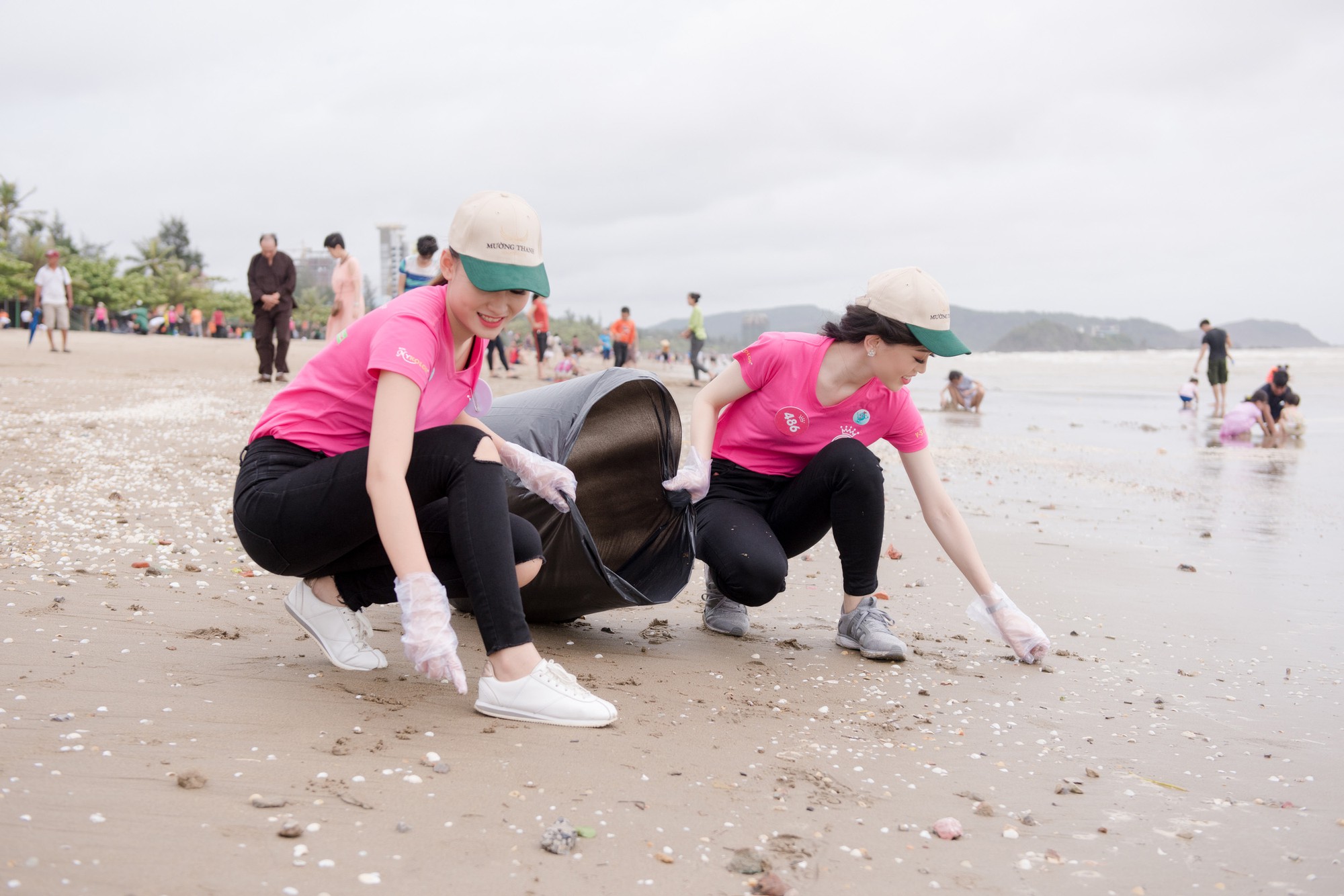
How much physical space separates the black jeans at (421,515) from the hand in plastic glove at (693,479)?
82cm

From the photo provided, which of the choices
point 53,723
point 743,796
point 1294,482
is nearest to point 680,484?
point 743,796

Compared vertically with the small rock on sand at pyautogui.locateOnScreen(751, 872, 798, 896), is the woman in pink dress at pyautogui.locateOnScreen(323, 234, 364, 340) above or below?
above

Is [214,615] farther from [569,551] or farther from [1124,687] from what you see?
[1124,687]

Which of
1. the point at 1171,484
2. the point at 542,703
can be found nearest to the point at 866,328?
the point at 542,703

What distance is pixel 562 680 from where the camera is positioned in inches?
97.3

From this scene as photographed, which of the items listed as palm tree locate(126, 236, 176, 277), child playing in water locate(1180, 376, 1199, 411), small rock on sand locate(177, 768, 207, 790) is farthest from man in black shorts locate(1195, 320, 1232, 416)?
palm tree locate(126, 236, 176, 277)

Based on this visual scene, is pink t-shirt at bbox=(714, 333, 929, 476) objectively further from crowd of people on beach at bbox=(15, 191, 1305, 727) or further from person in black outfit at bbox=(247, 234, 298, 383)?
person in black outfit at bbox=(247, 234, 298, 383)

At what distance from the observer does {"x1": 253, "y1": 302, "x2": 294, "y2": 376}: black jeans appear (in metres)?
11.2

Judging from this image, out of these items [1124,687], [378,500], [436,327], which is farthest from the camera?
[1124,687]

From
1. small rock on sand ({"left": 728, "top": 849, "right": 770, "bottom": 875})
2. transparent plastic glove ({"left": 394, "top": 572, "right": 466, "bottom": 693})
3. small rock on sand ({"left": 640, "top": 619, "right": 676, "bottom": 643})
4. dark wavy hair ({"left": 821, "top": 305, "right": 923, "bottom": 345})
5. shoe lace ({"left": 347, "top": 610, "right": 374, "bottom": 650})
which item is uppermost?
dark wavy hair ({"left": 821, "top": 305, "right": 923, "bottom": 345})

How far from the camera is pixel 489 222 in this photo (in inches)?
93.0

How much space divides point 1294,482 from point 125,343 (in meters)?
19.0

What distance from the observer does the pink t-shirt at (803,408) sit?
341 centimetres

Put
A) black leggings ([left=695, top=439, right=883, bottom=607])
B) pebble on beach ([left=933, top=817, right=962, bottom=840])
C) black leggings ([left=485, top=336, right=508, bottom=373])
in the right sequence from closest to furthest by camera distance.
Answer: pebble on beach ([left=933, top=817, right=962, bottom=840]) → black leggings ([left=695, top=439, right=883, bottom=607]) → black leggings ([left=485, top=336, right=508, bottom=373])
